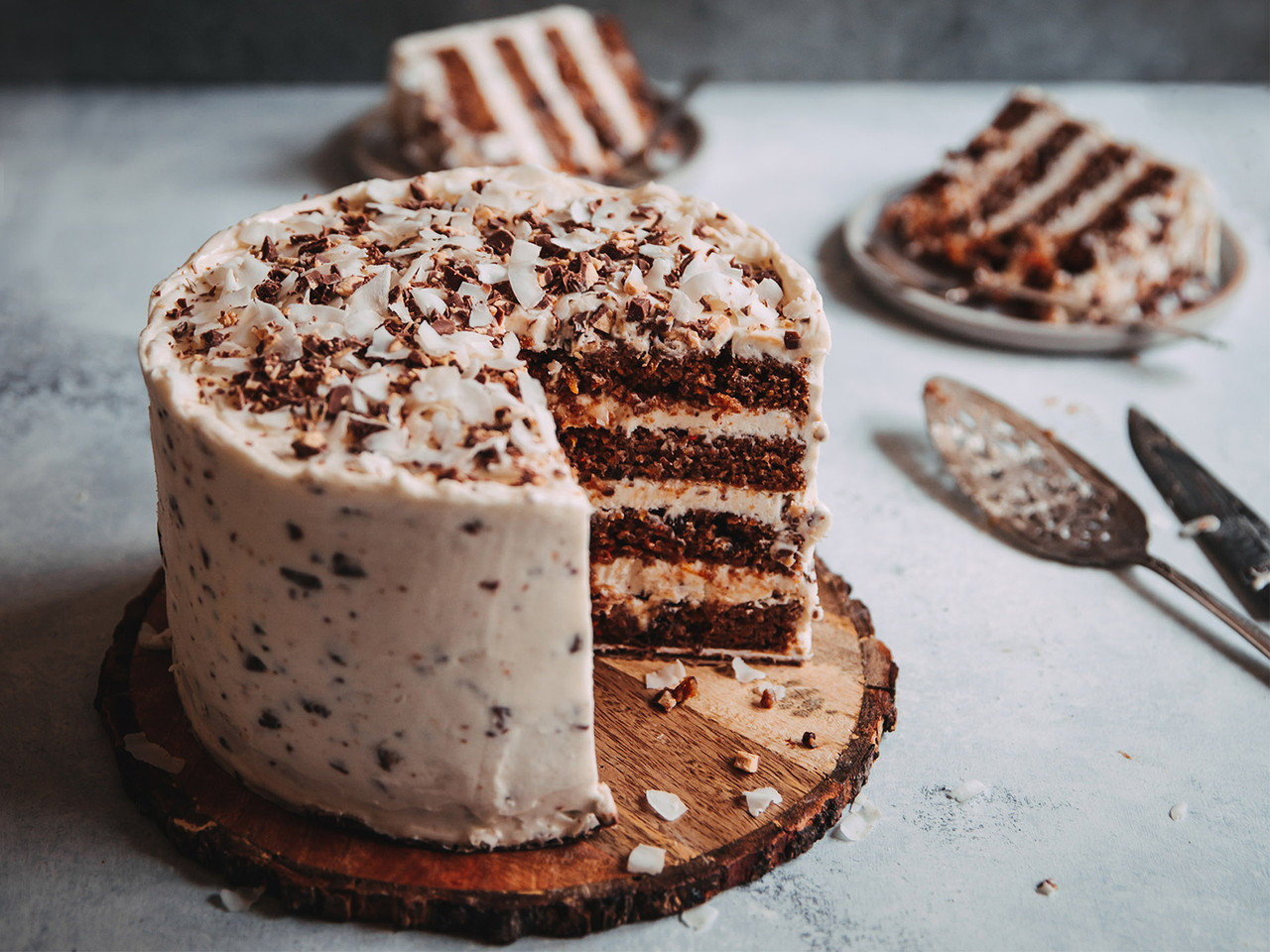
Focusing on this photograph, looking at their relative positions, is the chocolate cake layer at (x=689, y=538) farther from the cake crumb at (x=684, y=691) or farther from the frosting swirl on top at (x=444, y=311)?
the frosting swirl on top at (x=444, y=311)

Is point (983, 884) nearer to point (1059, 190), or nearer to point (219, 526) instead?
point (219, 526)

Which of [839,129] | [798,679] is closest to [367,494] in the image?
[798,679]

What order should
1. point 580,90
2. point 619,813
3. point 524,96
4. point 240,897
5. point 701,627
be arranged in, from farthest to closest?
point 580,90 → point 524,96 → point 701,627 → point 619,813 → point 240,897

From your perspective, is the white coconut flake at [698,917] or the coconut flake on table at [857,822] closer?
the white coconut flake at [698,917]

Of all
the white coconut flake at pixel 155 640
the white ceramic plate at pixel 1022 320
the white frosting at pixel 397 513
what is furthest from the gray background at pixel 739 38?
the white coconut flake at pixel 155 640

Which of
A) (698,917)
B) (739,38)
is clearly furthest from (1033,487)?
(739,38)

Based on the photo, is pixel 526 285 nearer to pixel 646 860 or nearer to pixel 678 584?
pixel 678 584

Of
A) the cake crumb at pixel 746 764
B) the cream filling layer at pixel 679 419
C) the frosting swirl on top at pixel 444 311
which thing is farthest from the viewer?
the cream filling layer at pixel 679 419
